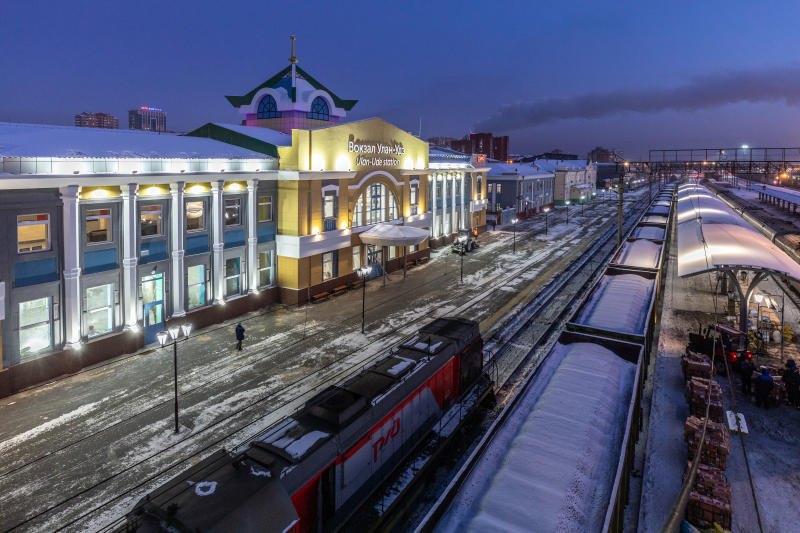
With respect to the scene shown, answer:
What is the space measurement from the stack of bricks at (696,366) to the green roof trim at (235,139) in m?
26.9

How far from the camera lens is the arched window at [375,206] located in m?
39.4

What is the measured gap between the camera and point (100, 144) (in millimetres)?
24781

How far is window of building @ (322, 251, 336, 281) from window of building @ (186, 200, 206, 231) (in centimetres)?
914

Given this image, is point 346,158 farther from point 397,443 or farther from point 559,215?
point 559,215

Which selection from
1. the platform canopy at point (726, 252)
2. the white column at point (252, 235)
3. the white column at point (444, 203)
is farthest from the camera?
the white column at point (444, 203)

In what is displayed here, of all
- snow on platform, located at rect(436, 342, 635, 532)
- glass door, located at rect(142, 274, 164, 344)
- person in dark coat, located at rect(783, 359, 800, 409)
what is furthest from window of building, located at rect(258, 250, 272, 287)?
person in dark coat, located at rect(783, 359, 800, 409)

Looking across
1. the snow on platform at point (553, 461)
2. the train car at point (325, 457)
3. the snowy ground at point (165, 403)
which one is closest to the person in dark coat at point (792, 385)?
the snow on platform at point (553, 461)

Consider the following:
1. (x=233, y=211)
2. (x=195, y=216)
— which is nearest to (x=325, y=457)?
(x=195, y=216)

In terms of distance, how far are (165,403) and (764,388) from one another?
22.9 metres

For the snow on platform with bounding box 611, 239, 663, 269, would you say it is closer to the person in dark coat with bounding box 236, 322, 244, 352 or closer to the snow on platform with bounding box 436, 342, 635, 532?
the snow on platform with bounding box 436, 342, 635, 532

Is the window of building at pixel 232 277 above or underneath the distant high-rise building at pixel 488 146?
underneath

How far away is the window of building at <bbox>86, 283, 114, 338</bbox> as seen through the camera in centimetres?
2303

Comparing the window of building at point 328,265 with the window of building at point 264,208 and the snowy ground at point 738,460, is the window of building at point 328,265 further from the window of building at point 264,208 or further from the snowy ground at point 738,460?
the snowy ground at point 738,460

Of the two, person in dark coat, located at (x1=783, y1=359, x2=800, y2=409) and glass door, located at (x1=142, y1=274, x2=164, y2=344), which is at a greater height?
glass door, located at (x1=142, y1=274, x2=164, y2=344)
